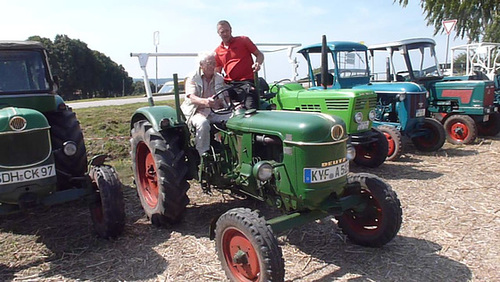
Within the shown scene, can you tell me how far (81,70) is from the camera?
1302 inches

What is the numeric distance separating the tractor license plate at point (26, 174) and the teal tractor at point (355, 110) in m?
3.05

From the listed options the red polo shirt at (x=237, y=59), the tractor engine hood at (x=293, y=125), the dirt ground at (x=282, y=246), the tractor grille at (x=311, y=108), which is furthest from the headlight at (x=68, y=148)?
the tractor grille at (x=311, y=108)

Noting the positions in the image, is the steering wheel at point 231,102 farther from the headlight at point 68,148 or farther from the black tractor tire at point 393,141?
the black tractor tire at point 393,141

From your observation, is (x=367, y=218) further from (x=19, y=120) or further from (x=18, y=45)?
(x=18, y=45)

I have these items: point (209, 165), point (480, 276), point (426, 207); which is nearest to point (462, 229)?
point (426, 207)

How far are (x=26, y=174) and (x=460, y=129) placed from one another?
7801 millimetres

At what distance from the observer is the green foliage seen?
32.0 meters

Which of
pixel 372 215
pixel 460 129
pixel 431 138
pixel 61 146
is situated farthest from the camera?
pixel 460 129

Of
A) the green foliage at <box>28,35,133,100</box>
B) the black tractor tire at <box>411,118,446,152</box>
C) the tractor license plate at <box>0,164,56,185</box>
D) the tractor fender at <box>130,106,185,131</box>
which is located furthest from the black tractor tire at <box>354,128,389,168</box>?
the green foliage at <box>28,35,133,100</box>

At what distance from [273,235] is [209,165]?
1.38 meters

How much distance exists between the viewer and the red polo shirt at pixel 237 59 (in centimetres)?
471

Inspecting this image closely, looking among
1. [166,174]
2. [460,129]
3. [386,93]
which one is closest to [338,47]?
[386,93]

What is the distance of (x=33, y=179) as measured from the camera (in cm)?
349

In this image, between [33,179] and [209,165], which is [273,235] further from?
[33,179]
